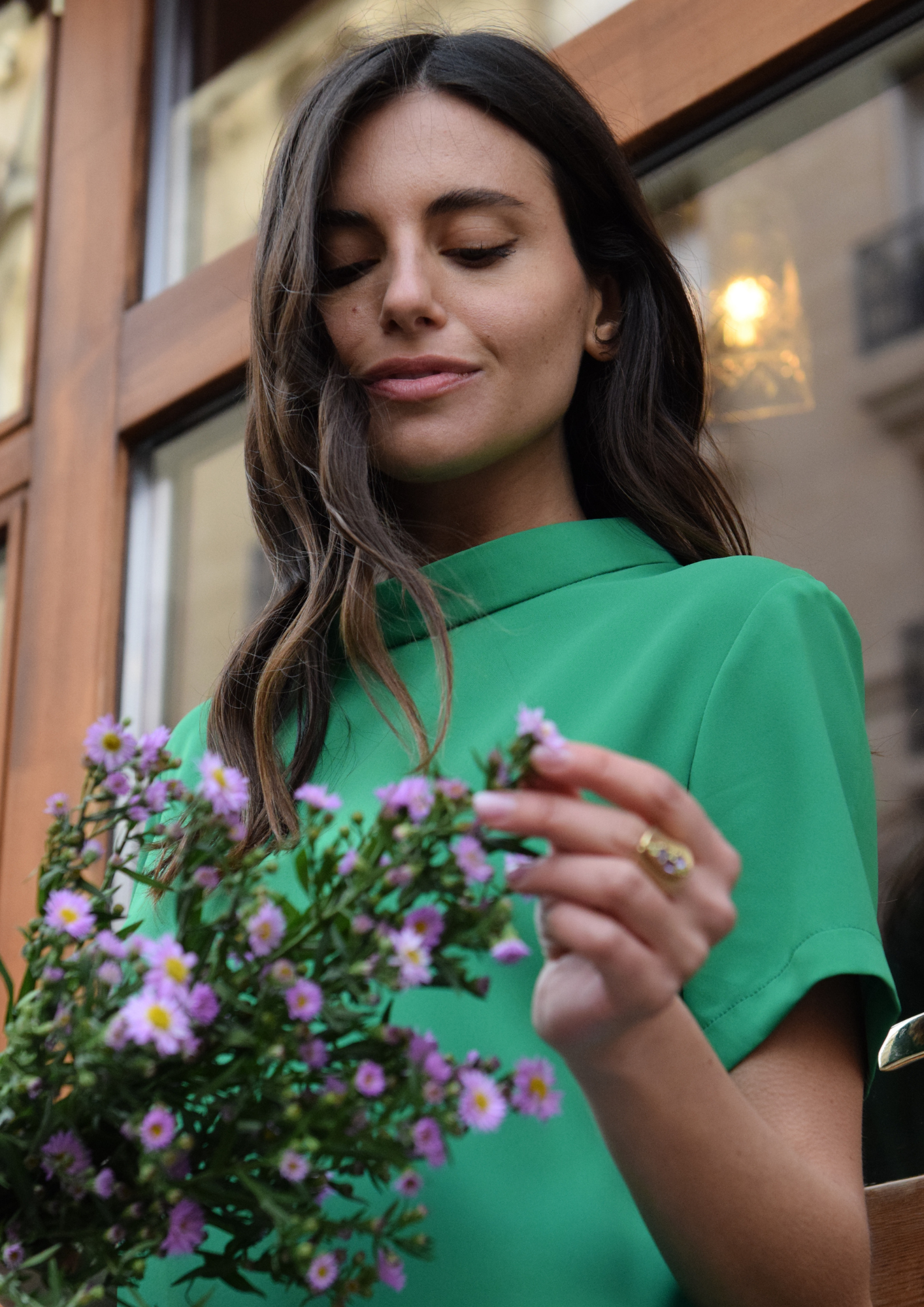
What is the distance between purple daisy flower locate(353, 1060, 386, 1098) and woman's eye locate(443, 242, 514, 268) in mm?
635

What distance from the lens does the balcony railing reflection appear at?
1251 mm

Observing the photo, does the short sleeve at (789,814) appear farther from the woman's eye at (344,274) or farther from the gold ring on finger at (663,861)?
the woman's eye at (344,274)

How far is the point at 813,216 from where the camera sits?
4.46 ft

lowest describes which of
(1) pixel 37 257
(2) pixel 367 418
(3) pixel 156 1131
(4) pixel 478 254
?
(3) pixel 156 1131

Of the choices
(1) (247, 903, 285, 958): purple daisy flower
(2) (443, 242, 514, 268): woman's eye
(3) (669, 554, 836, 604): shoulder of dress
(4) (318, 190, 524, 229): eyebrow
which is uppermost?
(4) (318, 190, 524, 229): eyebrow

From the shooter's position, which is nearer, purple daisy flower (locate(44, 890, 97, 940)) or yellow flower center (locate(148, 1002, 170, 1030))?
yellow flower center (locate(148, 1002, 170, 1030))

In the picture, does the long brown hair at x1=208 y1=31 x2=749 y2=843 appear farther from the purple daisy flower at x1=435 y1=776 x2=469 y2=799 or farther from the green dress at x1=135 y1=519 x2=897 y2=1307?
the purple daisy flower at x1=435 y1=776 x2=469 y2=799

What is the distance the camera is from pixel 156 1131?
19.5 inches

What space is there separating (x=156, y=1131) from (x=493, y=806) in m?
0.16

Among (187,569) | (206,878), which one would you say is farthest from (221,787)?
(187,569)

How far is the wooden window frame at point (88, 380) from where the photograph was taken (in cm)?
198

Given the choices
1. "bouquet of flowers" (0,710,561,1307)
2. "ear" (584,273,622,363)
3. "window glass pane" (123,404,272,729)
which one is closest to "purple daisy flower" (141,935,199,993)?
"bouquet of flowers" (0,710,561,1307)

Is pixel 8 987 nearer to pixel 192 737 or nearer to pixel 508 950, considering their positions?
pixel 508 950

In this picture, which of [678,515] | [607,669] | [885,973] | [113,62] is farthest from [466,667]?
[113,62]
